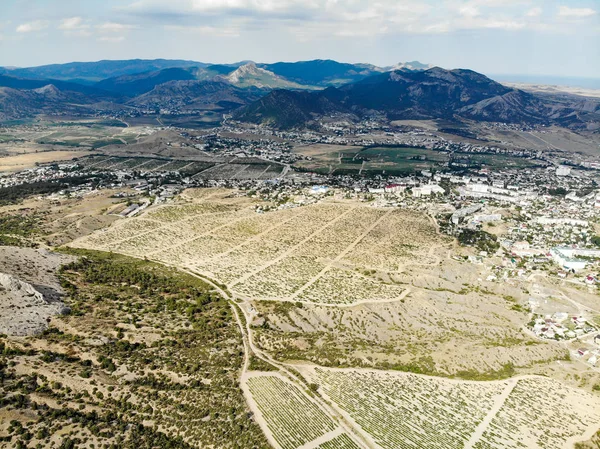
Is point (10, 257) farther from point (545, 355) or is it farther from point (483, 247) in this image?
point (483, 247)

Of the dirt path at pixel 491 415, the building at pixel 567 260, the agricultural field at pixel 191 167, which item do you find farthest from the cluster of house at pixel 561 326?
the agricultural field at pixel 191 167

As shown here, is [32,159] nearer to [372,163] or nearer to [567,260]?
[372,163]

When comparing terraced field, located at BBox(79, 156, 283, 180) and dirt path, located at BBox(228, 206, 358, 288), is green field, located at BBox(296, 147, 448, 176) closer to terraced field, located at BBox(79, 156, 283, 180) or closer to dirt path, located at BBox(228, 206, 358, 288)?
terraced field, located at BBox(79, 156, 283, 180)

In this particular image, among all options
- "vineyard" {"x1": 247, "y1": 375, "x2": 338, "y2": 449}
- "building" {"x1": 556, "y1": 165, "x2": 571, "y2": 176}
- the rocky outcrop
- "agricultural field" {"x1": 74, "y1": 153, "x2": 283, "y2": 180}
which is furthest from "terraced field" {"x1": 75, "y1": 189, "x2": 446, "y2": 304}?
"building" {"x1": 556, "y1": 165, "x2": 571, "y2": 176}

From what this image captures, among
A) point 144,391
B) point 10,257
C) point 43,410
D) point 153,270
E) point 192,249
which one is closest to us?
point 43,410

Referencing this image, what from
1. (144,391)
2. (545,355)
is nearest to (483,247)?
(545,355)

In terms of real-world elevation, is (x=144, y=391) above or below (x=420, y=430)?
above
